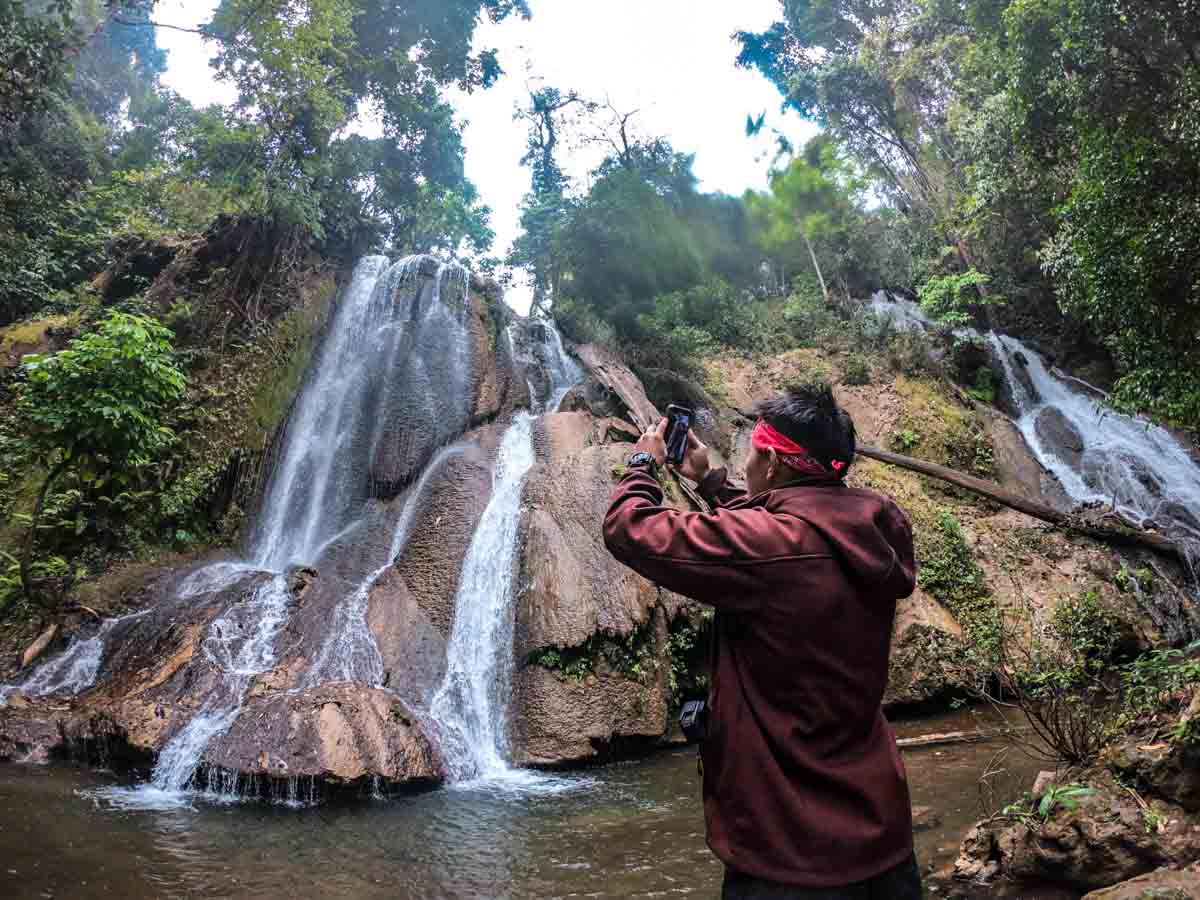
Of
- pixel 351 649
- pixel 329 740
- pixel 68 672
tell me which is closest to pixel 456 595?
pixel 351 649

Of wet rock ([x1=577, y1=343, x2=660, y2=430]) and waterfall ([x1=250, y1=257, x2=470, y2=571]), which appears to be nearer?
waterfall ([x1=250, y1=257, x2=470, y2=571])

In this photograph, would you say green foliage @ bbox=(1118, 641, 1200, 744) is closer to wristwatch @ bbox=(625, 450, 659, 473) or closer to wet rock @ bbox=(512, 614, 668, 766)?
wristwatch @ bbox=(625, 450, 659, 473)

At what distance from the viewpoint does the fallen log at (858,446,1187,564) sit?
379 inches

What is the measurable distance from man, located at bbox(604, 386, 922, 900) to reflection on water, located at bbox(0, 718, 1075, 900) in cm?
265

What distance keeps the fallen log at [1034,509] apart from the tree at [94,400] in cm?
1064

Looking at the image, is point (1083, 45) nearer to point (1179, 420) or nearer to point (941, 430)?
point (1179, 420)

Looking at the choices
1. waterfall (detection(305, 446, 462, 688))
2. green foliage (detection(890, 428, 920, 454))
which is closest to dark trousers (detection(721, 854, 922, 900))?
waterfall (detection(305, 446, 462, 688))

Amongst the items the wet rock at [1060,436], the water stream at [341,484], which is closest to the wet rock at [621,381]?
the water stream at [341,484]

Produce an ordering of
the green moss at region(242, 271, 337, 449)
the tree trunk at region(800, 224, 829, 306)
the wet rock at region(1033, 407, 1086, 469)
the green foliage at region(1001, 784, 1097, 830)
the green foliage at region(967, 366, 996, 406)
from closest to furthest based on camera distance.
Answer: the green foliage at region(1001, 784, 1097, 830)
the green moss at region(242, 271, 337, 449)
the wet rock at region(1033, 407, 1086, 469)
the green foliage at region(967, 366, 996, 406)
the tree trunk at region(800, 224, 829, 306)

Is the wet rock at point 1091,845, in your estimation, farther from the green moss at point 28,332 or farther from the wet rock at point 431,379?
the green moss at point 28,332

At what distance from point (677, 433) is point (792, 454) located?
37cm

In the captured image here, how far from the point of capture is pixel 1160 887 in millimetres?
→ 2244

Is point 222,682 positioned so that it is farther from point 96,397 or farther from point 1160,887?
point 1160,887

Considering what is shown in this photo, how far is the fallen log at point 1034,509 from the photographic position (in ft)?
31.6
